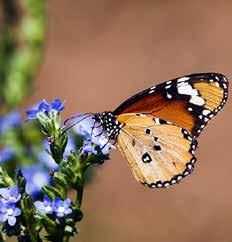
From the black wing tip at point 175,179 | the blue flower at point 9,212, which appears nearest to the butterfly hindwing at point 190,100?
the black wing tip at point 175,179

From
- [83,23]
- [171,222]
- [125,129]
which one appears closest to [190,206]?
[171,222]

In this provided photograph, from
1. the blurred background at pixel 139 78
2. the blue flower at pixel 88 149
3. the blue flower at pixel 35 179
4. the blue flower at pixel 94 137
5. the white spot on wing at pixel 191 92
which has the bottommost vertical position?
the blue flower at pixel 88 149

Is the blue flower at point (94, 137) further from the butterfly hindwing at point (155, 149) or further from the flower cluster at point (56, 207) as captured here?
the flower cluster at point (56, 207)

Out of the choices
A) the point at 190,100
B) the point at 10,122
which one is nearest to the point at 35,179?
the point at 190,100

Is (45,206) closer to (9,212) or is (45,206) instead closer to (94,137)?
(9,212)

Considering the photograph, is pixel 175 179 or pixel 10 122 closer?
pixel 175 179
